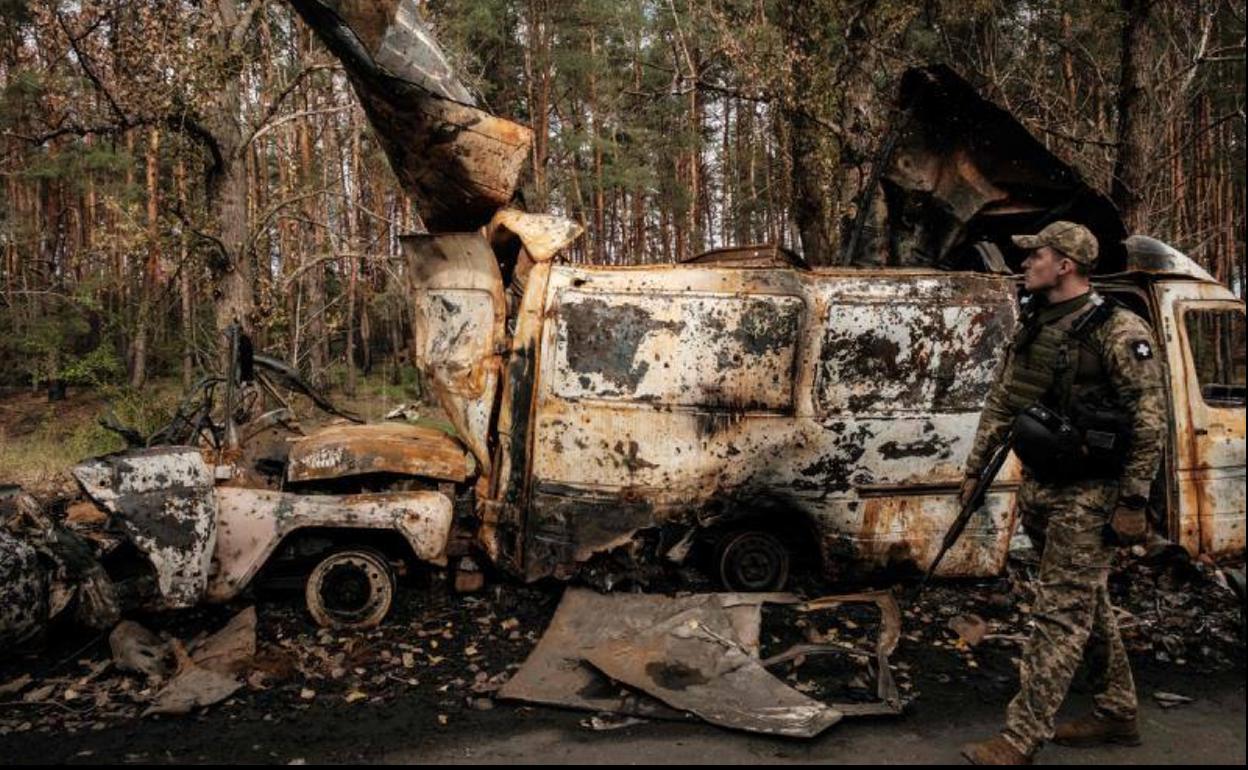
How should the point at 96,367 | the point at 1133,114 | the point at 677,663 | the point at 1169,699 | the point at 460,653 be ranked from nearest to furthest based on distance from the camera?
1. the point at 1169,699
2. the point at 677,663
3. the point at 460,653
4. the point at 1133,114
5. the point at 96,367

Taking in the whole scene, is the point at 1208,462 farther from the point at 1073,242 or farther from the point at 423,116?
the point at 423,116

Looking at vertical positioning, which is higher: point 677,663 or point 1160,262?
point 1160,262

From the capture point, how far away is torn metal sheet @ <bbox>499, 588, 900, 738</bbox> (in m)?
3.79

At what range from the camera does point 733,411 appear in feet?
16.7

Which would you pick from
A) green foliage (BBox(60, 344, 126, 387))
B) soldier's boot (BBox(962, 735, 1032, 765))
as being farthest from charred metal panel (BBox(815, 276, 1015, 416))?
green foliage (BBox(60, 344, 126, 387))

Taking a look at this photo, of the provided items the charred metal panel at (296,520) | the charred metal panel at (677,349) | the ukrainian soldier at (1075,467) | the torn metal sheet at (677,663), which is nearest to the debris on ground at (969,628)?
the torn metal sheet at (677,663)

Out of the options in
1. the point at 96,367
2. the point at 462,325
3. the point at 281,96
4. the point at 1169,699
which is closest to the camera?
the point at 1169,699

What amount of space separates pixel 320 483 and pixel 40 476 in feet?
20.3

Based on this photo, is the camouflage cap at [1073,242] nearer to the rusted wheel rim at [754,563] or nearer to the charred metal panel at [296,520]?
the rusted wheel rim at [754,563]

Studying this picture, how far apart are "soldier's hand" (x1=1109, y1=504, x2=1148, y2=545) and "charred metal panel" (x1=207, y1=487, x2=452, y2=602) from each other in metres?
3.71

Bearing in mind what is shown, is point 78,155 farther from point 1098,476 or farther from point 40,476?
point 1098,476

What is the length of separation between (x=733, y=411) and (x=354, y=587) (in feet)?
8.82

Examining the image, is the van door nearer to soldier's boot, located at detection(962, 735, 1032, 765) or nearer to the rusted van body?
the rusted van body

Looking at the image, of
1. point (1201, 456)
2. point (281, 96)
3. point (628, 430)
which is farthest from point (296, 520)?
point (281, 96)
